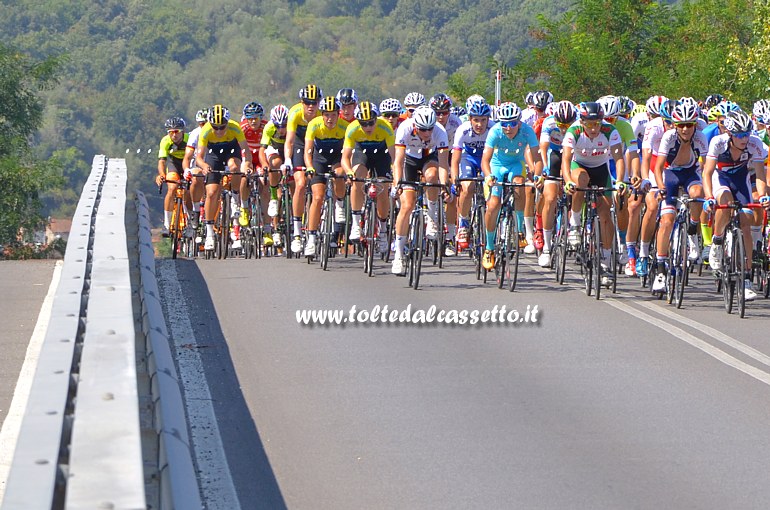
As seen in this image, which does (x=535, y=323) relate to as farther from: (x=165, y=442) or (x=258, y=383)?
(x=165, y=442)

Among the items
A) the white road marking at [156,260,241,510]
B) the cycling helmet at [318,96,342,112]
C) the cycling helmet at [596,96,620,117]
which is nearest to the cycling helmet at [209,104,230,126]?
the cycling helmet at [318,96,342,112]

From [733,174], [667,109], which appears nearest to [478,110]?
[667,109]

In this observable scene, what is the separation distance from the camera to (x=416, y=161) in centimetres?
1677

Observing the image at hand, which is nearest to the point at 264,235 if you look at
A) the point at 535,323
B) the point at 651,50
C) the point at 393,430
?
the point at 535,323

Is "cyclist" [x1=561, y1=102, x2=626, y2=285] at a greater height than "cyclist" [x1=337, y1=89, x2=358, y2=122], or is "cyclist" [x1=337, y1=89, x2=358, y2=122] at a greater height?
"cyclist" [x1=337, y1=89, x2=358, y2=122]

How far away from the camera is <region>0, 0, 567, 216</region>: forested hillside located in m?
146

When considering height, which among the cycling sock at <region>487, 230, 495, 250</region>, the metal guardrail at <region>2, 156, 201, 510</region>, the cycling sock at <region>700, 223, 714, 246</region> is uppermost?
the cycling sock at <region>700, 223, 714, 246</region>

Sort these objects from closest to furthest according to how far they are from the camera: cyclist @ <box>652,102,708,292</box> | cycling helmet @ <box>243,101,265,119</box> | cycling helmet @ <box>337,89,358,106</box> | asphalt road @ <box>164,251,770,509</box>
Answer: asphalt road @ <box>164,251,770,509</box> → cyclist @ <box>652,102,708,292</box> → cycling helmet @ <box>337,89,358,106</box> → cycling helmet @ <box>243,101,265,119</box>

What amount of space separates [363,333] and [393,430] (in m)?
3.58

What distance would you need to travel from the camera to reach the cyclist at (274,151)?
20188 millimetres

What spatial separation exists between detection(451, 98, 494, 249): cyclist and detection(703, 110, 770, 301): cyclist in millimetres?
3517

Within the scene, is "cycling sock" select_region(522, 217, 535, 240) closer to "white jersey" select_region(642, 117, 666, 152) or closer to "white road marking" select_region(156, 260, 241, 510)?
"white jersey" select_region(642, 117, 666, 152)

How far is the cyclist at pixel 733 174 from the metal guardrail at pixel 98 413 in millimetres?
6553

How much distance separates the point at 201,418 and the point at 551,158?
966 cm
